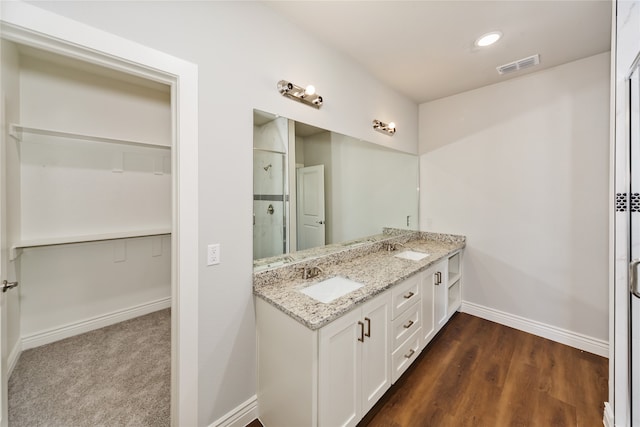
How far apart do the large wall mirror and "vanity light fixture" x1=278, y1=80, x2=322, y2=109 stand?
0.55ft

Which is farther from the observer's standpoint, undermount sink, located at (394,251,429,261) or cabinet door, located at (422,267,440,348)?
undermount sink, located at (394,251,429,261)

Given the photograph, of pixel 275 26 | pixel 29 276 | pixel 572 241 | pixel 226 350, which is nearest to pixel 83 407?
pixel 226 350

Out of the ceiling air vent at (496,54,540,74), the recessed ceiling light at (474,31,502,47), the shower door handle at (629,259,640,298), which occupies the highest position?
the ceiling air vent at (496,54,540,74)

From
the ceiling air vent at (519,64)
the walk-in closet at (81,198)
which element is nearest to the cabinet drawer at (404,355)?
the walk-in closet at (81,198)

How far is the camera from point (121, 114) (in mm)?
2676

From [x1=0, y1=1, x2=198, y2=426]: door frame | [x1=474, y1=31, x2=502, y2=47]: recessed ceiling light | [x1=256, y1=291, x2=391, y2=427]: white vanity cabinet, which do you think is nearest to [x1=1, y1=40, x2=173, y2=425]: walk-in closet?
[x1=0, y1=1, x2=198, y2=426]: door frame

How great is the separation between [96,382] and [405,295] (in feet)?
7.93

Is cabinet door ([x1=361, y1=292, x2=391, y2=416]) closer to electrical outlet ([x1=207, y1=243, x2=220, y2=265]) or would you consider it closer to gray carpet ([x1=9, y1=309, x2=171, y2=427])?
electrical outlet ([x1=207, y1=243, x2=220, y2=265])

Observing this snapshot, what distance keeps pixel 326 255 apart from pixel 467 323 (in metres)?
1.95

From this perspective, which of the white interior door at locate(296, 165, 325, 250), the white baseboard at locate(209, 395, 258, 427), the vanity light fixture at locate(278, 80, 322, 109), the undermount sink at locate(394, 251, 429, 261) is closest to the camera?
the white baseboard at locate(209, 395, 258, 427)

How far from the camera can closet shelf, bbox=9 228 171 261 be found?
2.04 m

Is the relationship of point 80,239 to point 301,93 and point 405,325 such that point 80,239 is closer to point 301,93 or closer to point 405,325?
point 301,93

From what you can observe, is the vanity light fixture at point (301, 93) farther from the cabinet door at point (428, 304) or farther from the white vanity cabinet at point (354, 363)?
the cabinet door at point (428, 304)

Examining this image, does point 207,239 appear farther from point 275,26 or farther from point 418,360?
point 418,360
